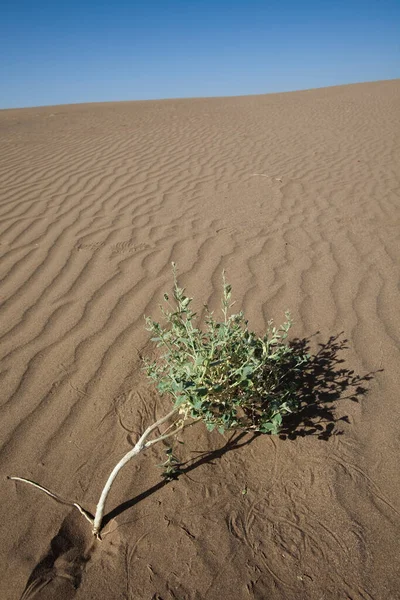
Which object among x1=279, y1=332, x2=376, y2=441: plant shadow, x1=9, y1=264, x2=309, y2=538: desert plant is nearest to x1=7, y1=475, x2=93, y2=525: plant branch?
x1=9, y1=264, x2=309, y2=538: desert plant

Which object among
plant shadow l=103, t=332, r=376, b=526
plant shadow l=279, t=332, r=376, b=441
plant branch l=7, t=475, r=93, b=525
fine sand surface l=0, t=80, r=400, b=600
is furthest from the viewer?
plant shadow l=279, t=332, r=376, b=441

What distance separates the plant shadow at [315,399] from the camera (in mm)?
1691

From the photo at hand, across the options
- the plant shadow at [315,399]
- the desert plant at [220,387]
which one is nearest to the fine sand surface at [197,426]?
the plant shadow at [315,399]

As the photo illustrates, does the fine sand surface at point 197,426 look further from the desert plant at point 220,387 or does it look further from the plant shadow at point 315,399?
the desert plant at point 220,387

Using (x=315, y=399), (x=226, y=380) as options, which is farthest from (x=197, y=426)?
(x=315, y=399)

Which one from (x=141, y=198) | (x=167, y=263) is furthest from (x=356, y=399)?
(x=141, y=198)

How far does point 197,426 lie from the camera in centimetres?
186

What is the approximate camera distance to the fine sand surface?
4.45 ft

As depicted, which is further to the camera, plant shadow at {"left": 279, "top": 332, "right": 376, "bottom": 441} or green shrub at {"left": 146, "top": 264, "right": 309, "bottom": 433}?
plant shadow at {"left": 279, "top": 332, "right": 376, "bottom": 441}

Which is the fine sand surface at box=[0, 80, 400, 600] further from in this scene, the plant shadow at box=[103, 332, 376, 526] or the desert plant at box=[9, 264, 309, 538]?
the desert plant at box=[9, 264, 309, 538]

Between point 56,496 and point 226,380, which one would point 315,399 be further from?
point 56,496

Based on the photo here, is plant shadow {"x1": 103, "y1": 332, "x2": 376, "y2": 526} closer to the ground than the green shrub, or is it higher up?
closer to the ground

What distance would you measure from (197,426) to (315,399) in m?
0.62

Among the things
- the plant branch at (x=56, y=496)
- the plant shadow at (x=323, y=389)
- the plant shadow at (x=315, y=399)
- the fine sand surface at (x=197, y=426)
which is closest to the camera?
the fine sand surface at (x=197, y=426)
